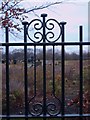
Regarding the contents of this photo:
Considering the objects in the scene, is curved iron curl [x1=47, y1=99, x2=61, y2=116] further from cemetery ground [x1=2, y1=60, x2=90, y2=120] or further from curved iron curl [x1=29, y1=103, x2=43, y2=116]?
cemetery ground [x1=2, y1=60, x2=90, y2=120]

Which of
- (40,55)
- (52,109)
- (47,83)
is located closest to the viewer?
(52,109)

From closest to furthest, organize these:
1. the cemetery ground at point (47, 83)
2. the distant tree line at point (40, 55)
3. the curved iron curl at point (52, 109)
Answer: the curved iron curl at point (52, 109)
the distant tree line at point (40, 55)
the cemetery ground at point (47, 83)

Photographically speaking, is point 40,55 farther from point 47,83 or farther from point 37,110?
point 37,110

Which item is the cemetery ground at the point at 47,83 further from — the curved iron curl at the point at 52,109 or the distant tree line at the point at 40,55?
the curved iron curl at the point at 52,109

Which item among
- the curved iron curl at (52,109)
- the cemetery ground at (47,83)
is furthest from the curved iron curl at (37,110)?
the cemetery ground at (47,83)

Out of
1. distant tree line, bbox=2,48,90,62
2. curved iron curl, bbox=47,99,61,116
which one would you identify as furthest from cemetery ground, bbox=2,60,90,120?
curved iron curl, bbox=47,99,61,116

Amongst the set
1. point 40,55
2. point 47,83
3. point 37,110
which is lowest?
point 37,110

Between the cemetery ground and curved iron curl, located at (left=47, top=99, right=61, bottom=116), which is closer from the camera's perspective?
curved iron curl, located at (left=47, top=99, right=61, bottom=116)

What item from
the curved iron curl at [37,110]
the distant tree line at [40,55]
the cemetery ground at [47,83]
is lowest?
the curved iron curl at [37,110]

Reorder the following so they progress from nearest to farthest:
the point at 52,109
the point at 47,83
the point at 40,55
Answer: the point at 52,109 → the point at 40,55 → the point at 47,83

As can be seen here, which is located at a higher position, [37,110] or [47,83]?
[47,83]

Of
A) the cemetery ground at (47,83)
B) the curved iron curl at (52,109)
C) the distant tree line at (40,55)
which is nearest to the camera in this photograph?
the curved iron curl at (52,109)

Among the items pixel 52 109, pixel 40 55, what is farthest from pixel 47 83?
pixel 52 109

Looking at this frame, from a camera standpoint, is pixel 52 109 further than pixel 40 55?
→ No
